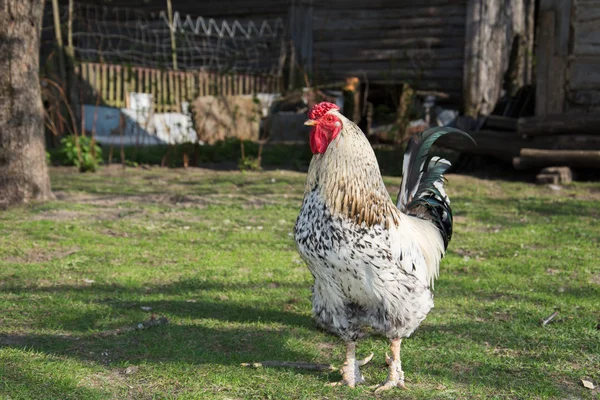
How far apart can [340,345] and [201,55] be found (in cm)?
1770

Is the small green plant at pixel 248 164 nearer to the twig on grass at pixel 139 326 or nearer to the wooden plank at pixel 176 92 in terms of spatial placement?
the wooden plank at pixel 176 92

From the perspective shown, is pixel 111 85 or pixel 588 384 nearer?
pixel 588 384

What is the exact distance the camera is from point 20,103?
27.3ft

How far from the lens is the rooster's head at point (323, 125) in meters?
3.90

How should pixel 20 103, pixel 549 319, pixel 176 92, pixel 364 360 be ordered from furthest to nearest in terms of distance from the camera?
pixel 176 92, pixel 20 103, pixel 549 319, pixel 364 360

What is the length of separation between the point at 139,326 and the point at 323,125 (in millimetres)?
2133

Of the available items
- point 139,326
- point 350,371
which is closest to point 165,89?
point 139,326

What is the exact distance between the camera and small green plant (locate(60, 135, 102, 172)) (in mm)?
12008

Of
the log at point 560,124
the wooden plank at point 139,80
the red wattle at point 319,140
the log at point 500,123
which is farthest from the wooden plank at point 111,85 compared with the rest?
the red wattle at point 319,140

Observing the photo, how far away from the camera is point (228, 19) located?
69.5 feet

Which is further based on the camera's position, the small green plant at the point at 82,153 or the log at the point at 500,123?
the log at the point at 500,123

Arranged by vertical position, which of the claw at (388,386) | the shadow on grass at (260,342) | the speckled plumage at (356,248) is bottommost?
the claw at (388,386)

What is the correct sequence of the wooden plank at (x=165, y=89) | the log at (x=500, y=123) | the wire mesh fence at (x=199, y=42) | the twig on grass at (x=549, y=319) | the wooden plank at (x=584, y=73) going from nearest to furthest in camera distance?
1. the twig on grass at (x=549, y=319)
2. the wooden plank at (x=584, y=73)
3. the log at (x=500, y=123)
4. the wooden plank at (x=165, y=89)
5. the wire mesh fence at (x=199, y=42)

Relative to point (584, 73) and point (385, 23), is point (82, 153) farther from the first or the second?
point (385, 23)
